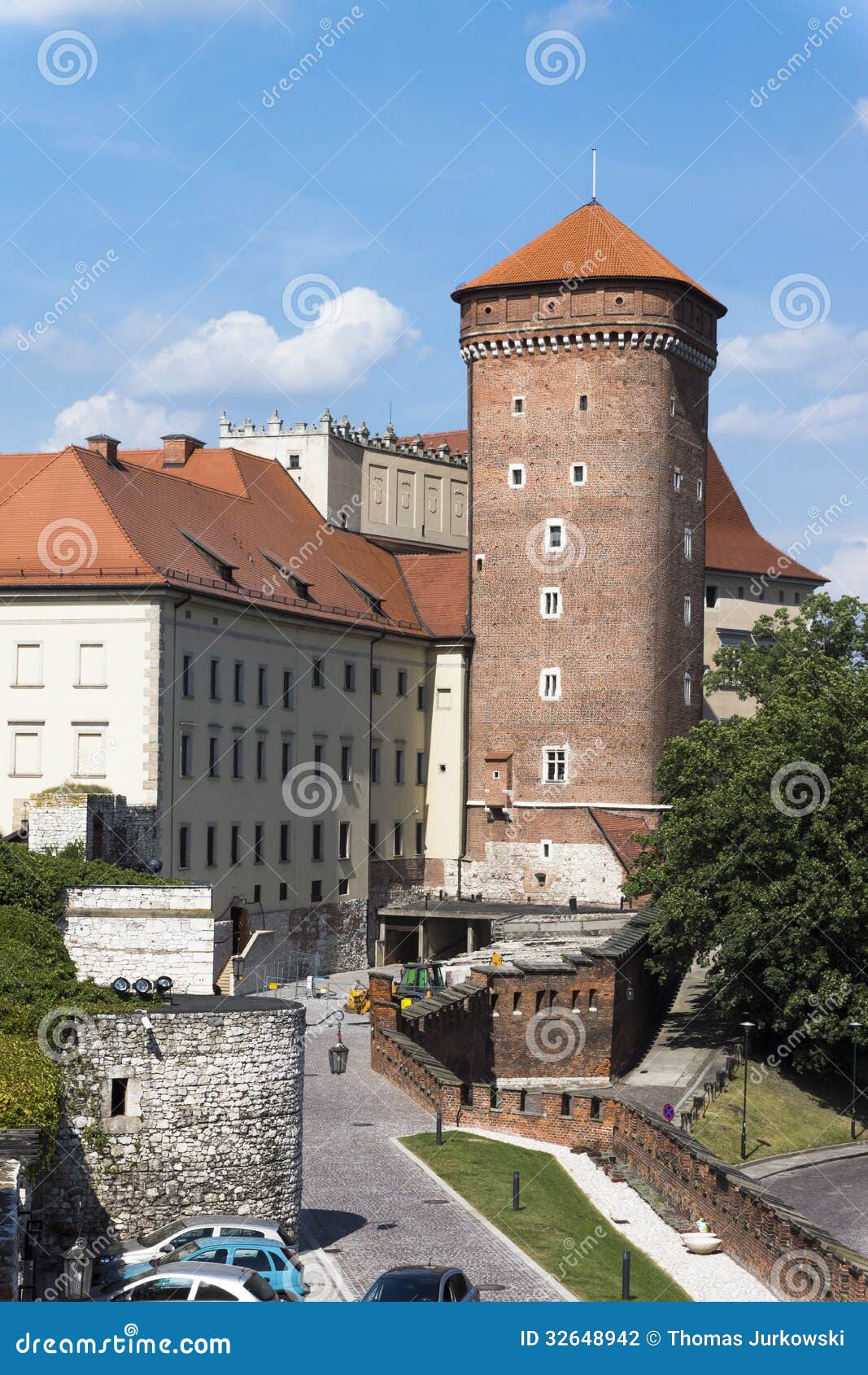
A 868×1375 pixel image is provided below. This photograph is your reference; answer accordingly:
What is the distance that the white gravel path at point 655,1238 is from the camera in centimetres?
2994

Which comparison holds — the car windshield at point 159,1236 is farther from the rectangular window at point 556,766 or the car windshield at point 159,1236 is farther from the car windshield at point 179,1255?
the rectangular window at point 556,766

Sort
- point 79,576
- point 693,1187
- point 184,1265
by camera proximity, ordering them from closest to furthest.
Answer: point 184,1265
point 693,1187
point 79,576

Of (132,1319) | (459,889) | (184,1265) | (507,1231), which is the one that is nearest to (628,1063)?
(459,889)

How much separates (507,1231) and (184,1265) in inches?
335

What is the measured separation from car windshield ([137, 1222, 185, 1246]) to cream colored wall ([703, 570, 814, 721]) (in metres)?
59.6

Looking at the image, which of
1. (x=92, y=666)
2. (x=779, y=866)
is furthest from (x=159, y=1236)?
(x=779, y=866)

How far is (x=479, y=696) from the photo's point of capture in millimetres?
68500

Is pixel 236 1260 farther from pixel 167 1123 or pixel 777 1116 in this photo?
pixel 777 1116

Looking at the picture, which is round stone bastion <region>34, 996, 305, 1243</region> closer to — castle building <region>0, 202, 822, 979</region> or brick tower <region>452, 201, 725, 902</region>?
castle building <region>0, 202, 822, 979</region>

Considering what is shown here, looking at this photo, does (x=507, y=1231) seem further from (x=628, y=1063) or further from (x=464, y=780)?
(x=464, y=780)

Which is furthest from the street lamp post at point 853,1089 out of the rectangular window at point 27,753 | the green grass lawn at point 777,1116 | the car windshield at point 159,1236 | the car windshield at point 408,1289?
the car windshield at point 408,1289

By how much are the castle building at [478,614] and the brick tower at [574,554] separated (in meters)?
0.09

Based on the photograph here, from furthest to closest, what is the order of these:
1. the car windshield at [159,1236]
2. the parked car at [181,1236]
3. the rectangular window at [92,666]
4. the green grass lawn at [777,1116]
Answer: the rectangular window at [92,666], the green grass lawn at [777,1116], the car windshield at [159,1236], the parked car at [181,1236]

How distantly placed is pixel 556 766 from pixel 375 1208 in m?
37.5
